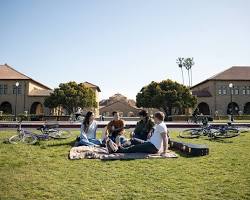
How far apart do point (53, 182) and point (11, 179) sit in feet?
2.75

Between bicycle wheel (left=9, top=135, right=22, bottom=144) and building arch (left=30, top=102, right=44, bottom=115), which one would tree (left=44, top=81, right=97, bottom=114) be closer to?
building arch (left=30, top=102, right=44, bottom=115)

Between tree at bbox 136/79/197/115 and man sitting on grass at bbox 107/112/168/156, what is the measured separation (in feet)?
139

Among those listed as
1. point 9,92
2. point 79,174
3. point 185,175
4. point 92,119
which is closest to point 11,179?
point 79,174

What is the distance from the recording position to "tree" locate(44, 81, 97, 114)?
171 ft

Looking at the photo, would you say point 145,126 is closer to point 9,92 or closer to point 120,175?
point 120,175

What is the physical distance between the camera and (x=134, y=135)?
1057 centimetres

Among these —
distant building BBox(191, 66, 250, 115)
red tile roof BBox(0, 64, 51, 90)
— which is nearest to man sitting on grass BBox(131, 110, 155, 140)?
distant building BBox(191, 66, 250, 115)

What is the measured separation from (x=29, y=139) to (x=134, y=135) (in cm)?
449

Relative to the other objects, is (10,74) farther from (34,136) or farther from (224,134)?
(224,134)

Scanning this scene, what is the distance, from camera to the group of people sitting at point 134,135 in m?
8.63

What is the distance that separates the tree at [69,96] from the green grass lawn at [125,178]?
44.3m

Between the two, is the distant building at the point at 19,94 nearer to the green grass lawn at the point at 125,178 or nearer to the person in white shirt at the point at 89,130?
the person in white shirt at the point at 89,130

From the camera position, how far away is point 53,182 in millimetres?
5656

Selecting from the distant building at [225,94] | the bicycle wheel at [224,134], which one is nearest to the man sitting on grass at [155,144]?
the bicycle wheel at [224,134]
